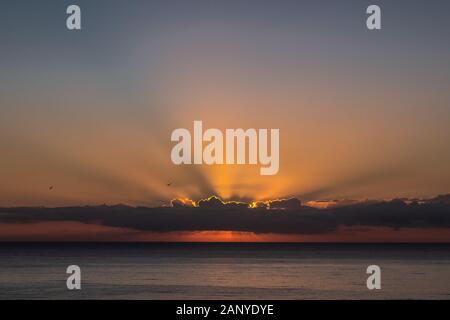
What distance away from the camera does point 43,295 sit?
6397cm

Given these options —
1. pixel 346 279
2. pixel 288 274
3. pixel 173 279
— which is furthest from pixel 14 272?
pixel 346 279

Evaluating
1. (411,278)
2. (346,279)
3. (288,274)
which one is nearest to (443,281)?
(411,278)

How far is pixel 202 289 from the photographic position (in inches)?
2869
